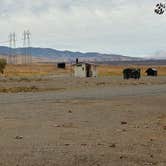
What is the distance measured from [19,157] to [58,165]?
1289 mm

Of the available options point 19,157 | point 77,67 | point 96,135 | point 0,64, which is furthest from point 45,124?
point 0,64

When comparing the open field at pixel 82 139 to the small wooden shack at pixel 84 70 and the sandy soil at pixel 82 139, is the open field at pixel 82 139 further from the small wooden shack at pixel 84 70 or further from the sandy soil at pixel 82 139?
the small wooden shack at pixel 84 70

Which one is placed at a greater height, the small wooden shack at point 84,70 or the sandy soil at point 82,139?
the sandy soil at point 82,139

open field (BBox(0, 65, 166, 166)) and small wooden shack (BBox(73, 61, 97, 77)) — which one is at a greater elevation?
open field (BBox(0, 65, 166, 166))

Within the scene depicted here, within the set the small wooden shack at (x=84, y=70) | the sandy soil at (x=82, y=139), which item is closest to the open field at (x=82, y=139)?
the sandy soil at (x=82, y=139)

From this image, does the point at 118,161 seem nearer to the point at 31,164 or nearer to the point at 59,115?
the point at 31,164

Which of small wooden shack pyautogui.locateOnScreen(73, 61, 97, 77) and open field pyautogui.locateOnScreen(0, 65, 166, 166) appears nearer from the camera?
open field pyautogui.locateOnScreen(0, 65, 166, 166)

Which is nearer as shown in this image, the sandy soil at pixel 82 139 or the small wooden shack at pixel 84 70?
the sandy soil at pixel 82 139

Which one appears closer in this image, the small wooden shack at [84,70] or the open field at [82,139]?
the open field at [82,139]

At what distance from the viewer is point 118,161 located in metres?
11.1

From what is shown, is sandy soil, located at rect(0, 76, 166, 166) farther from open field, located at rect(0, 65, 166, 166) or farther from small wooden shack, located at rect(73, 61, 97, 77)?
small wooden shack, located at rect(73, 61, 97, 77)

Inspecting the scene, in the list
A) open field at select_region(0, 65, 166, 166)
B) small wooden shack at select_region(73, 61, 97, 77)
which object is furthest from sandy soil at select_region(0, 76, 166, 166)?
small wooden shack at select_region(73, 61, 97, 77)

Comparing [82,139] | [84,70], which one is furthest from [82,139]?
[84,70]

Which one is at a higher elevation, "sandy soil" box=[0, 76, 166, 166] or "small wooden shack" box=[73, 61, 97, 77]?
"sandy soil" box=[0, 76, 166, 166]
